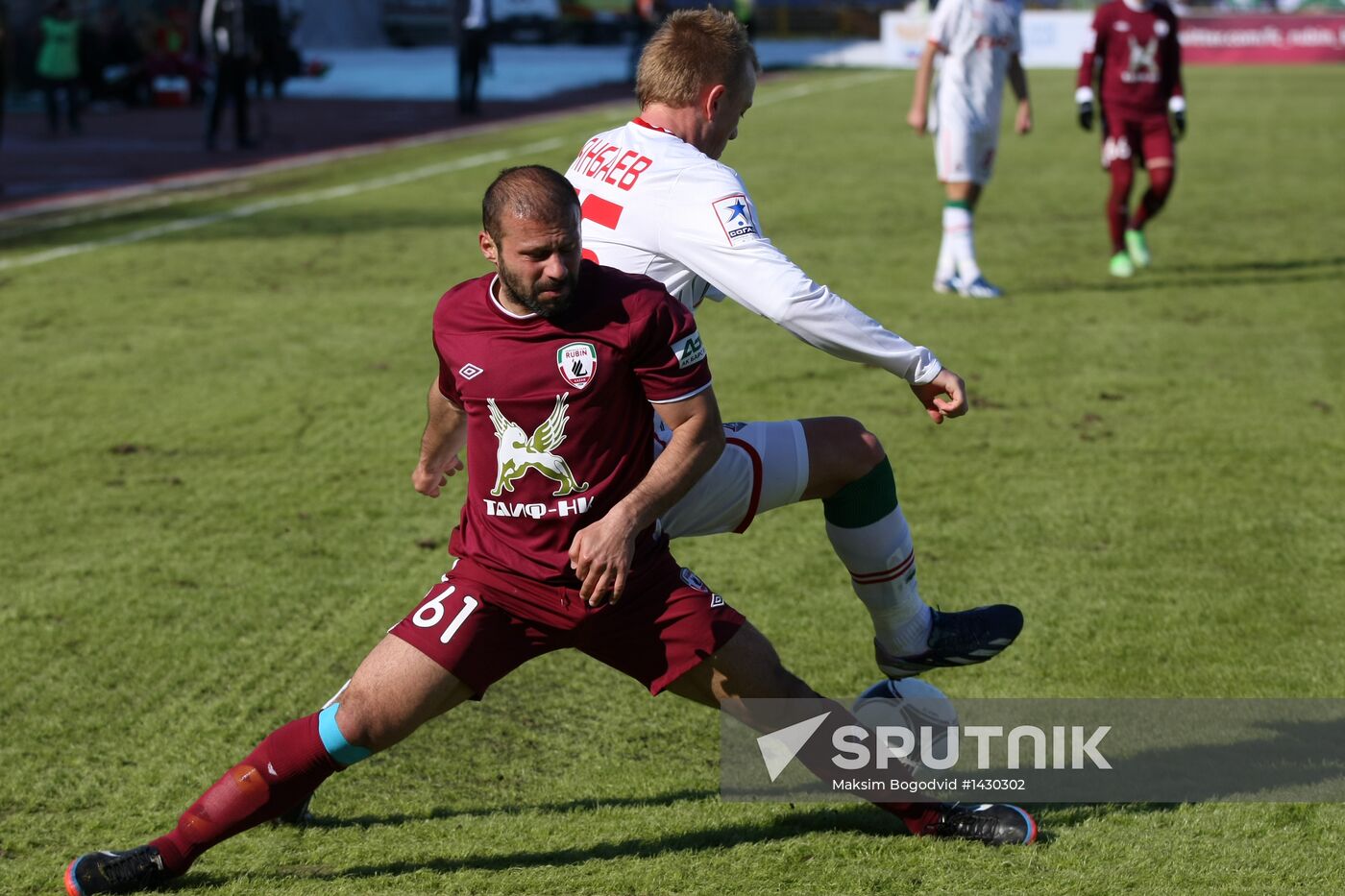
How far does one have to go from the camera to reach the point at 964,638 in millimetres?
4152

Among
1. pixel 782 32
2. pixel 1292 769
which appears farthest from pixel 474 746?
pixel 782 32

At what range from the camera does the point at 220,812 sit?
12.0ft

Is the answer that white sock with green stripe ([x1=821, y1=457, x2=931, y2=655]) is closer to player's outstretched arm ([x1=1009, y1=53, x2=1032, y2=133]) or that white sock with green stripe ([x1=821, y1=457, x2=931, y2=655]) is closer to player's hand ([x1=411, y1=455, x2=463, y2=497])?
player's hand ([x1=411, y1=455, x2=463, y2=497])

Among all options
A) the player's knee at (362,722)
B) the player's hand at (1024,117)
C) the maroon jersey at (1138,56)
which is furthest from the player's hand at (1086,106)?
the player's knee at (362,722)

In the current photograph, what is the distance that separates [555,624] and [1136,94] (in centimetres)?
918

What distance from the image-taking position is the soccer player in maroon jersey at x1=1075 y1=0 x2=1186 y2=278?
11406 mm

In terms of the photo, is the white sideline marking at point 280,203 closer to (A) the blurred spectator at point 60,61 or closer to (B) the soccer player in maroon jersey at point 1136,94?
(A) the blurred spectator at point 60,61

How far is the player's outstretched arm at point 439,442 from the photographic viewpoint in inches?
155

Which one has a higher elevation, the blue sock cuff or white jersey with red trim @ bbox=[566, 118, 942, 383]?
white jersey with red trim @ bbox=[566, 118, 942, 383]

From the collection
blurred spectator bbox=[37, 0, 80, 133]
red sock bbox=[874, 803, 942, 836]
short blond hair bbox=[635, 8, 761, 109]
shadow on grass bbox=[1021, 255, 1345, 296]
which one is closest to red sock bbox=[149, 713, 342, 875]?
red sock bbox=[874, 803, 942, 836]

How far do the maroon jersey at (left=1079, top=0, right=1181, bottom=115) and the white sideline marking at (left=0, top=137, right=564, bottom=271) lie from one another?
25.9 feet

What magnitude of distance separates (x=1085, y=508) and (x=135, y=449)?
446 cm

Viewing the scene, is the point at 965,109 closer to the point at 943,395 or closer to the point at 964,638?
the point at 964,638

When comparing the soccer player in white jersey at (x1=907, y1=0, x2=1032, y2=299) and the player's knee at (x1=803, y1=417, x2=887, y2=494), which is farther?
the soccer player in white jersey at (x1=907, y1=0, x2=1032, y2=299)
